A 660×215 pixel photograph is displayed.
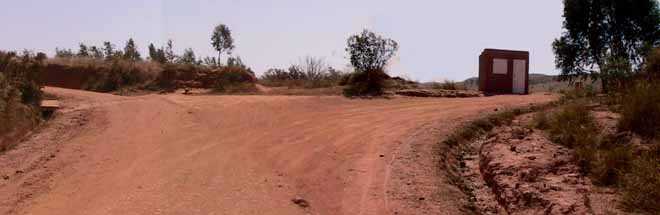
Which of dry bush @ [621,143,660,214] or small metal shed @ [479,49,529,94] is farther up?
small metal shed @ [479,49,529,94]

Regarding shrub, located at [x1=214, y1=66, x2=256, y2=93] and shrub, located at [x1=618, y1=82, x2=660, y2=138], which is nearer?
shrub, located at [x1=618, y1=82, x2=660, y2=138]

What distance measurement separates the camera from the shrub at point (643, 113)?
6.87 metres

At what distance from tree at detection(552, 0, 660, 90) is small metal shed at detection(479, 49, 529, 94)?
55.0 inches

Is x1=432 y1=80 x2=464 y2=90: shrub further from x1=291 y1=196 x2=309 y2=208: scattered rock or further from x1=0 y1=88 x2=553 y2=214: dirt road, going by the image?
x1=291 y1=196 x2=309 y2=208: scattered rock

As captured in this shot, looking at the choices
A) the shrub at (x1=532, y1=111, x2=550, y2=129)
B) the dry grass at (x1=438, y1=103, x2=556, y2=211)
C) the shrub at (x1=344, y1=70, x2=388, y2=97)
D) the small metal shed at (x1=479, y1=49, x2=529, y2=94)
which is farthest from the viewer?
the small metal shed at (x1=479, y1=49, x2=529, y2=94)

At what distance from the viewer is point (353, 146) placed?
823 centimetres

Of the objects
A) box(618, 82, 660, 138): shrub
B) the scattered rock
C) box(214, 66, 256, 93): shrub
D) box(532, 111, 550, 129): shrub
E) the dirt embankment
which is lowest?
the scattered rock

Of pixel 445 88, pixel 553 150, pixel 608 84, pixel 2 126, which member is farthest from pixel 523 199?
pixel 445 88

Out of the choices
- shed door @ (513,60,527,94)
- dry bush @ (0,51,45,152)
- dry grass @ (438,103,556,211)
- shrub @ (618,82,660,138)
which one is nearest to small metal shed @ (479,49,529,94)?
shed door @ (513,60,527,94)

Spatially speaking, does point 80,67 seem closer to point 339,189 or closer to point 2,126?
point 2,126

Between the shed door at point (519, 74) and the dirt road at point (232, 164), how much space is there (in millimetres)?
10237

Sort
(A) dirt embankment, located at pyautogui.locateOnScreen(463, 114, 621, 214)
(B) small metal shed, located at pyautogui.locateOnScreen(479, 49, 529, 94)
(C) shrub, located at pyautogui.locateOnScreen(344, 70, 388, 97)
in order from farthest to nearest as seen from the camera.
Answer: (B) small metal shed, located at pyautogui.locateOnScreen(479, 49, 529, 94), (C) shrub, located at pyautogui.locateOnScreen(344, 70, 388, 97), (A) dirt embankment, located at pyautogui.locateOnScreen(463, 114, 621, 214)

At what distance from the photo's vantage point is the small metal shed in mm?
20688

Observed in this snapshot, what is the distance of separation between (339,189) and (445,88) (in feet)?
44.3
